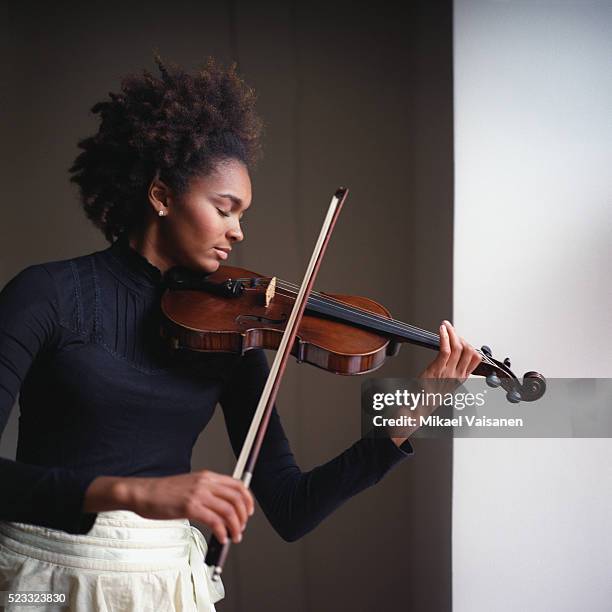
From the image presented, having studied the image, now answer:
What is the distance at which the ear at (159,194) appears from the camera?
127 cm

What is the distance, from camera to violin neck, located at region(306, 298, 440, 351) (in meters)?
1.25

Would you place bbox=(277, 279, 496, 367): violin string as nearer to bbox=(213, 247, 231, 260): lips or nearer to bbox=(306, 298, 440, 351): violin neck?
bbox=(306, 298, 440, 351): violin neck

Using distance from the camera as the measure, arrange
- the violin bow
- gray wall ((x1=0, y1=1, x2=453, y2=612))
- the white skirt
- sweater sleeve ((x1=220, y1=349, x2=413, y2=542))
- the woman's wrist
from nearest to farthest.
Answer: the violin bow, the woman's wrist, the white skirt, sweater sleeve ((x1=220, y1=349, x2=413, y2=542)), gray wall ((x1=0, y1=1, x2=453, y2=612))

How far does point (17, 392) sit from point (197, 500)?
16.1 inches

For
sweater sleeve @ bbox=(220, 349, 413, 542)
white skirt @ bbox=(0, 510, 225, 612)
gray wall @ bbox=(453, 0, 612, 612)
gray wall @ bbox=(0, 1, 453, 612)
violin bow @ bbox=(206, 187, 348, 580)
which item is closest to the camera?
violin bow @ bbox=(206, 187, 348, 580)

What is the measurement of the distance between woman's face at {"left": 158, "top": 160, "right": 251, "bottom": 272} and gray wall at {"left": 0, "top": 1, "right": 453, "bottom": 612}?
0.81 m

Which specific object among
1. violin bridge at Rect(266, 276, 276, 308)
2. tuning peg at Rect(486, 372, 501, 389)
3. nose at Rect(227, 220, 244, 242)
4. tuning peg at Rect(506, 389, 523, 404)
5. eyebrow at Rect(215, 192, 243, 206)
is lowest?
tuning peg at Rect(506, 389, 523, 404)

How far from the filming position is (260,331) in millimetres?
1213

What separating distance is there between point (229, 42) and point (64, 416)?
131 centimetres

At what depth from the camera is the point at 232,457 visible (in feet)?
7.09

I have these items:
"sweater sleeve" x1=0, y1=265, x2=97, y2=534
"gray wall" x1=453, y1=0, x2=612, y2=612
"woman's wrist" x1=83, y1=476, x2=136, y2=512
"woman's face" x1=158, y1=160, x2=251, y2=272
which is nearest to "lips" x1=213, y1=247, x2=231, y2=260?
"woman's face" x1=158, y1=160, x2=251, y2=272

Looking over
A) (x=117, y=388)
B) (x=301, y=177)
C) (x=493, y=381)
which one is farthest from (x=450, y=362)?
(x=301, y=177)

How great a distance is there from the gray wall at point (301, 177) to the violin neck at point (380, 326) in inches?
28.5

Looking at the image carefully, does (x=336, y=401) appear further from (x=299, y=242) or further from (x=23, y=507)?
(x=23, y=507)
